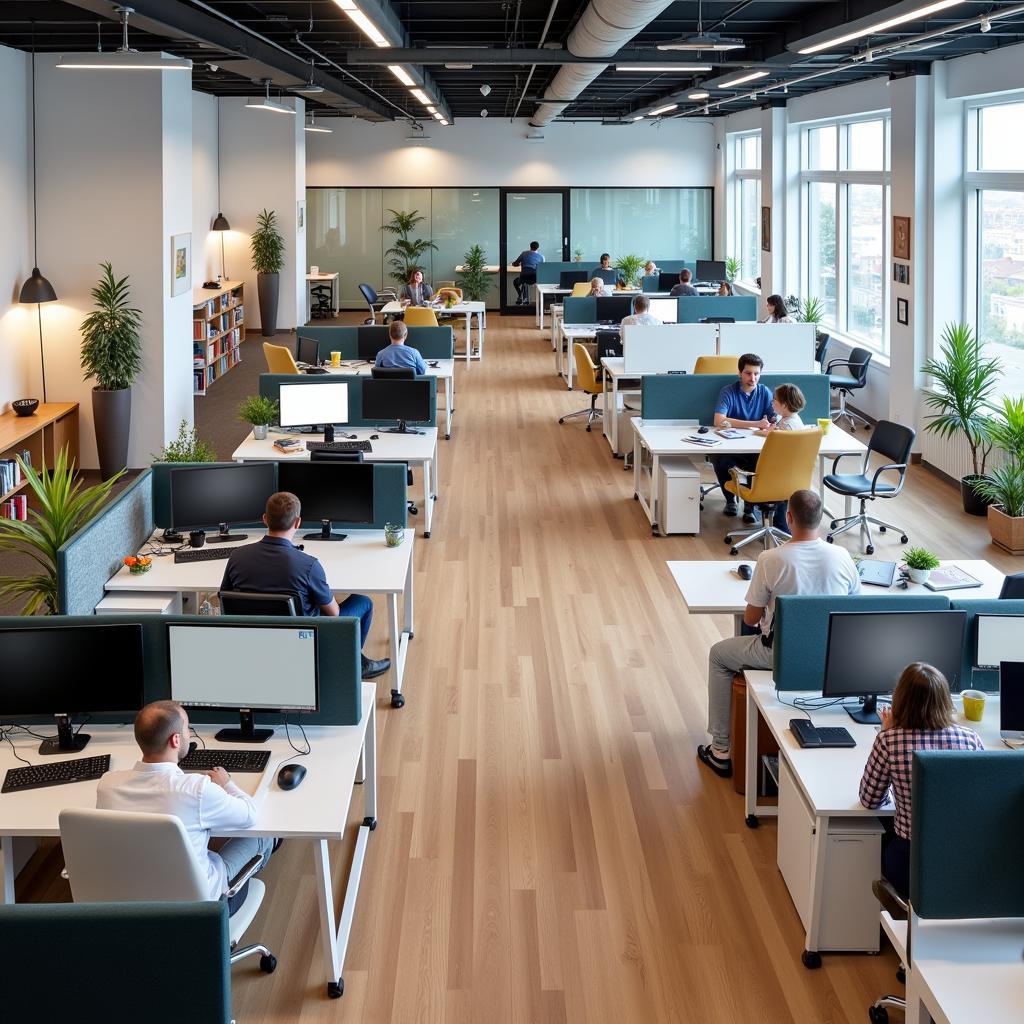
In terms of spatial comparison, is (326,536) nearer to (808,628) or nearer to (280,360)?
(808,628)

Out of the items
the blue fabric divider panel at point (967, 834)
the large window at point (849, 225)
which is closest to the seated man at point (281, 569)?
the blue fabric divider panel at point (967, 834)

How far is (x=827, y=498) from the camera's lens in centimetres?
973

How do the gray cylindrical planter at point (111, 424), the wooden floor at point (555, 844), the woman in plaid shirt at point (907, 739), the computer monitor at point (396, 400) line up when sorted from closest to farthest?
the woman in plaid shirt at point (907, 739), the wooden floor at point (555, 844), the computer monitor at point (396, 400), the gray cylindrical planter at point (111, 424)

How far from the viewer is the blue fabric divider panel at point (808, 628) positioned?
443 cm

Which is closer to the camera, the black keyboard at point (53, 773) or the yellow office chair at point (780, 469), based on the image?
the black keyboard at point (53, 773)

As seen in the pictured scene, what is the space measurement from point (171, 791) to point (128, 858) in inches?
9.2

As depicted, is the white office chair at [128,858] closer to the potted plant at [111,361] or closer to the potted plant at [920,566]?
the potted plant at [920,566]

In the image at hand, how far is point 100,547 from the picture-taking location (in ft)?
17.8

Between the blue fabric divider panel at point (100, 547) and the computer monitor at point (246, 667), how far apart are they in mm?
1046

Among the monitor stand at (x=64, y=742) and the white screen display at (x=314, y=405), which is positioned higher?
the white screen display at (x=314, y=405)

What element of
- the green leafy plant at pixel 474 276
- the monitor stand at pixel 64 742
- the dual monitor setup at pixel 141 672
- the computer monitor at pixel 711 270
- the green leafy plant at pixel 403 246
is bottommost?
the monitor stand at pixel 64 742

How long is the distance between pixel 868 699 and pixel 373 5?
458cm

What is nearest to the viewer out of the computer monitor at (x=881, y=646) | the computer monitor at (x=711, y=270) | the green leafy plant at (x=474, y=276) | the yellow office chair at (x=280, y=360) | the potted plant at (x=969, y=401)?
the computer monitor at (x=881, y=646)

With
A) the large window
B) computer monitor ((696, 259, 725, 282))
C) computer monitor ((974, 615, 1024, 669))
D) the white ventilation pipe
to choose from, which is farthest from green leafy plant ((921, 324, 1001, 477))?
computer monitor ((696, 259, 725, 282))
